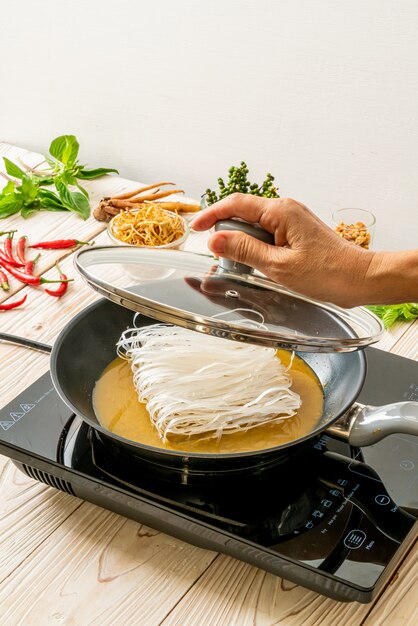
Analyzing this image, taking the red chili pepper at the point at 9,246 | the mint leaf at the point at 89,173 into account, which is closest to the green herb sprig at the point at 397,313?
the red chili pepper at the point at 9,246

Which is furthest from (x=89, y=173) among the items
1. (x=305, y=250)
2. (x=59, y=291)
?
(x=305, y=250)

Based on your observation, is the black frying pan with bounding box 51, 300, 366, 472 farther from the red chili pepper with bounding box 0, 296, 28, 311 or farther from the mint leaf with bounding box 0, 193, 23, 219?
the mint leaf with bounding box 0, 193, 23, 219

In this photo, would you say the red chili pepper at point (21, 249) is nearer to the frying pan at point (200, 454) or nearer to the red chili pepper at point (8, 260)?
the red chili pepper at point (8, 260)

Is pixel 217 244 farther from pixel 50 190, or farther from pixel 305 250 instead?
pixel 50 190

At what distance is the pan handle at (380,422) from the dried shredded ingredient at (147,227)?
2.64 feet

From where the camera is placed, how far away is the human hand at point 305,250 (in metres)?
1.08

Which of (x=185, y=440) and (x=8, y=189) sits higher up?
(x=185, y=440)

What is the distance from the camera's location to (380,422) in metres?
1.00

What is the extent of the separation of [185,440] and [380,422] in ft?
0.87

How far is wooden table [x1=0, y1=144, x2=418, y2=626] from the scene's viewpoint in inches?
35.9

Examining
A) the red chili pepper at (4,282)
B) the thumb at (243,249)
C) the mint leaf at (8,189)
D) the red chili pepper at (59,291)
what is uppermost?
the thumb at (243,249)

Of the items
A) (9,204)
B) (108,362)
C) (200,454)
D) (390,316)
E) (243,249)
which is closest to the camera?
(200,454)

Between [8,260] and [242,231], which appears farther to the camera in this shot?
[8,260]

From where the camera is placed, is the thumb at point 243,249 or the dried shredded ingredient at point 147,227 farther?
the dried shredded ingredient at point 147,227
